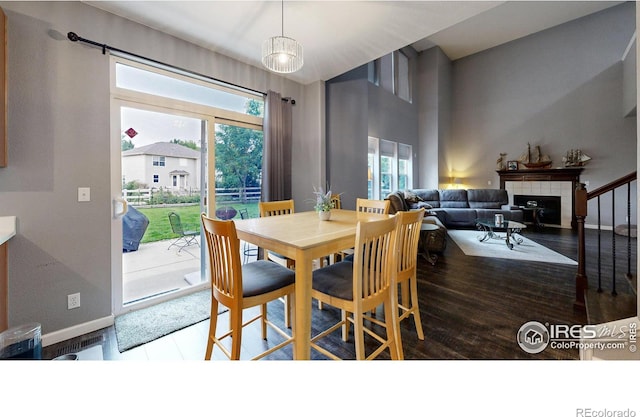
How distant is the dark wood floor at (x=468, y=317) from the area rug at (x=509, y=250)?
0.99 feet

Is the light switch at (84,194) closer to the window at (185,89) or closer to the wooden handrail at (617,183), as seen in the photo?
the window at (185,89)

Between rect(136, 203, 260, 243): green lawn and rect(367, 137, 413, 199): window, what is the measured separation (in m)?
3.69

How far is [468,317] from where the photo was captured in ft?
6.89

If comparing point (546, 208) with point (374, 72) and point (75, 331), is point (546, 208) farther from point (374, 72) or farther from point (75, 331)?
point (75, 331)

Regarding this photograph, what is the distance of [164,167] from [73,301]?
1.31 m

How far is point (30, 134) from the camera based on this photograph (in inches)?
69.3

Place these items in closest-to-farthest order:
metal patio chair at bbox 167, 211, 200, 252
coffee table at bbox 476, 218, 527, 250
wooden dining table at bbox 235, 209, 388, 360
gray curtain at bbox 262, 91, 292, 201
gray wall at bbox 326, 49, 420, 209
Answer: wooden dining table at bbox 235, 209, 388, 360 < metal patio chair at bbox 167, 211, 200, 252 < gray curtain at bbox 262, 91, 292, 201 < gray wall at bbox 326, 49, 420, 209 < coffee table at bbox 476, 218, 527, 250

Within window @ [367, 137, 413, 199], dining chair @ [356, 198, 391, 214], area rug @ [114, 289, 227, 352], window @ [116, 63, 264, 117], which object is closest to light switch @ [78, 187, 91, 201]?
window @ [116, 63, 264, 117]

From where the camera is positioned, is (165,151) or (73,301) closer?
(73,301)

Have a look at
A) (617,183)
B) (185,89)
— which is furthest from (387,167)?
(185,89)

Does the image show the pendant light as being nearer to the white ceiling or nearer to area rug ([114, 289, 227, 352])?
the white ceiling

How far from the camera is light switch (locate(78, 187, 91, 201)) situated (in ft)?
6.43

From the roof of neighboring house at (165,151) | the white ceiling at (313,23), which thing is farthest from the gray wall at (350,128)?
the roof of neighboring house at (165,151)
